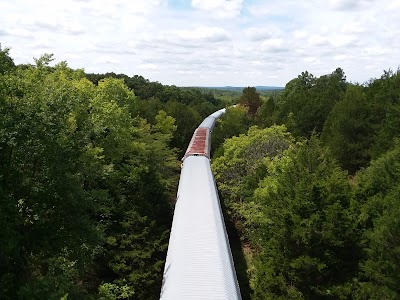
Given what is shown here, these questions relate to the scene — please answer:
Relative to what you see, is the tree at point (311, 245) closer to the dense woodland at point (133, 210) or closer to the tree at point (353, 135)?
the dense woodland at point (133, 210)

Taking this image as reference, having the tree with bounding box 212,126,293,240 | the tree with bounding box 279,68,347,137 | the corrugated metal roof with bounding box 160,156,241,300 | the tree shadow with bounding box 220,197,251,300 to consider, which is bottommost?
the tree shadow with bounding box 220,197,251,300

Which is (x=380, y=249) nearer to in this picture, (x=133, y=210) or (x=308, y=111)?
(x=133, y=210)

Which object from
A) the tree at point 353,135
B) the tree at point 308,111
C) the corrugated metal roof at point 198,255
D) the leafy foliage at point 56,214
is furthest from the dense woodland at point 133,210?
the tree at point 308,111

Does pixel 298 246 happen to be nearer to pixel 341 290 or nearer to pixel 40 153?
pixel 341 290

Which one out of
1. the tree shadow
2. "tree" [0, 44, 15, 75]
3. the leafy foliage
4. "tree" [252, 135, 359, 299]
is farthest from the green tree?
"tree" [0, 44, 15, 75]

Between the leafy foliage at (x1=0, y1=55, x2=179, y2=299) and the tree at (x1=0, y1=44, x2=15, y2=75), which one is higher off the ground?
the tree at (x1=0, y1=44, x2=15, y2=75)

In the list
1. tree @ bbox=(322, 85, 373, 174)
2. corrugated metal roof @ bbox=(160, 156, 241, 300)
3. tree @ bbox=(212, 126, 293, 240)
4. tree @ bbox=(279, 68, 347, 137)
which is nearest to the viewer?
corrugated metal roof @ bbox=(160, 156, 241, 300)

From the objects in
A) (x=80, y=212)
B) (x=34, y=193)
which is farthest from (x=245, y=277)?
(x=34, y=193)

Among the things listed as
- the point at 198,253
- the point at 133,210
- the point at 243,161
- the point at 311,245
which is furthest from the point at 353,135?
the point at 198,253

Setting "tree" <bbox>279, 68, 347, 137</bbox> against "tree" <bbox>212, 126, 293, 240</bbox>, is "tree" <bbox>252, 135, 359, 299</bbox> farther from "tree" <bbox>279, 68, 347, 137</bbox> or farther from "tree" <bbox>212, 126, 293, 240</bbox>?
"tree" <bbox>279, 68, 347, 137</bbox>
